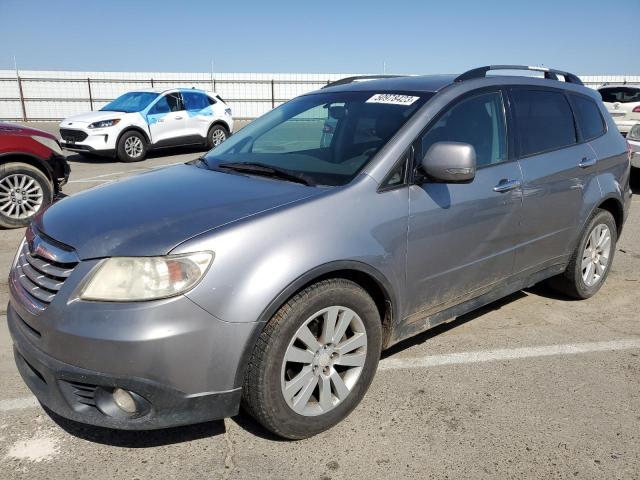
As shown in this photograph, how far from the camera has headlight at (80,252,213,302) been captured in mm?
2170

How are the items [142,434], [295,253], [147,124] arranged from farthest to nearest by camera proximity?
[147,124]
[142,434]
[295,253]

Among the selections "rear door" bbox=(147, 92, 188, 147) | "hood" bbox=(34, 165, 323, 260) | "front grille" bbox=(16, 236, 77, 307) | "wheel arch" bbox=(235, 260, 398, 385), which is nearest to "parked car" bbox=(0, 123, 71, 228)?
"hood" bbox=(34, 165, 323, 260)

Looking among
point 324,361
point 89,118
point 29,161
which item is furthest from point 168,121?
point 324,361

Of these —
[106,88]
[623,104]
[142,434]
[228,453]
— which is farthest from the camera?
[106,88]

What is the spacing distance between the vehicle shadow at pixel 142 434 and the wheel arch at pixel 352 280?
1.76 feet

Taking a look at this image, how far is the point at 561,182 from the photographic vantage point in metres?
3.78

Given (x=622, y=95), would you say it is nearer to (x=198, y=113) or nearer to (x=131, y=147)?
(x=198, y=113)

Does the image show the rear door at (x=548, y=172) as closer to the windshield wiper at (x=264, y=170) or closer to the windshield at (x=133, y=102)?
the windshield wiper at (x=264, y=170)

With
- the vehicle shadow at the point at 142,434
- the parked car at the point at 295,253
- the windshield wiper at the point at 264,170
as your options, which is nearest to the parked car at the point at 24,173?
the parked car at the point at 295,253

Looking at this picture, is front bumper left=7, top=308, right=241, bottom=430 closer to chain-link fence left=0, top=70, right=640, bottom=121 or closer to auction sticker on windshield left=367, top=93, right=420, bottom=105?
auction sticker on windshield left=367, top=93, right=420, bottom=105

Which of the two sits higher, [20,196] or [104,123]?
[104,123]

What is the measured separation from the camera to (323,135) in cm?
344

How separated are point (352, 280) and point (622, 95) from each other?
10756mm

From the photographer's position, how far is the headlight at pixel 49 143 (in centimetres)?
668
